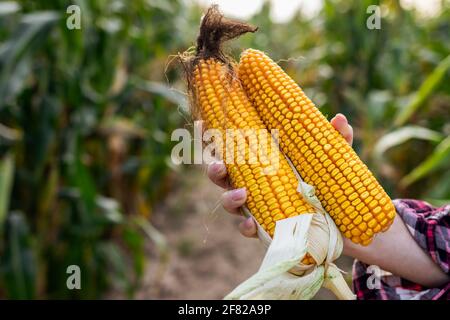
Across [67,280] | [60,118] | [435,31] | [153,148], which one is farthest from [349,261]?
[435,31]

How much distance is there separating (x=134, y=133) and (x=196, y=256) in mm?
1310

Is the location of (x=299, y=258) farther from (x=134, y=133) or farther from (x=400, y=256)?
(x=134, y=133)

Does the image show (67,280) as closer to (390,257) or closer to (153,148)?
(153,148)

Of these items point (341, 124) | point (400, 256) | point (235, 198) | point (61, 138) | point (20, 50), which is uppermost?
point (20, 50)

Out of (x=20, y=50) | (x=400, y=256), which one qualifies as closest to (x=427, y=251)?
(x=400, y=256)

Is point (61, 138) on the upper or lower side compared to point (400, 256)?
upper

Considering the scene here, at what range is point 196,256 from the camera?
3693 mm

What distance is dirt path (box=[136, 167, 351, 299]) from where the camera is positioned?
10.6 ft

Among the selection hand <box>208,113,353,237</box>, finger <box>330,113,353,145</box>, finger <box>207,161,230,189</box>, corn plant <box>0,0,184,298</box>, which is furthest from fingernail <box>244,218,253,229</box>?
corn plant <box>0,0,184,298</box>

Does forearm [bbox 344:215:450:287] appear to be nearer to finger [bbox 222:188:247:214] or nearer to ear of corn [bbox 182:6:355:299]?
ear of corn [bbox 182:6:355:299]

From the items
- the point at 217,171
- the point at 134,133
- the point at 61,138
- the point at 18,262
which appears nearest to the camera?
the point at 217,171

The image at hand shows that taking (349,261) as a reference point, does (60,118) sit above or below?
above
